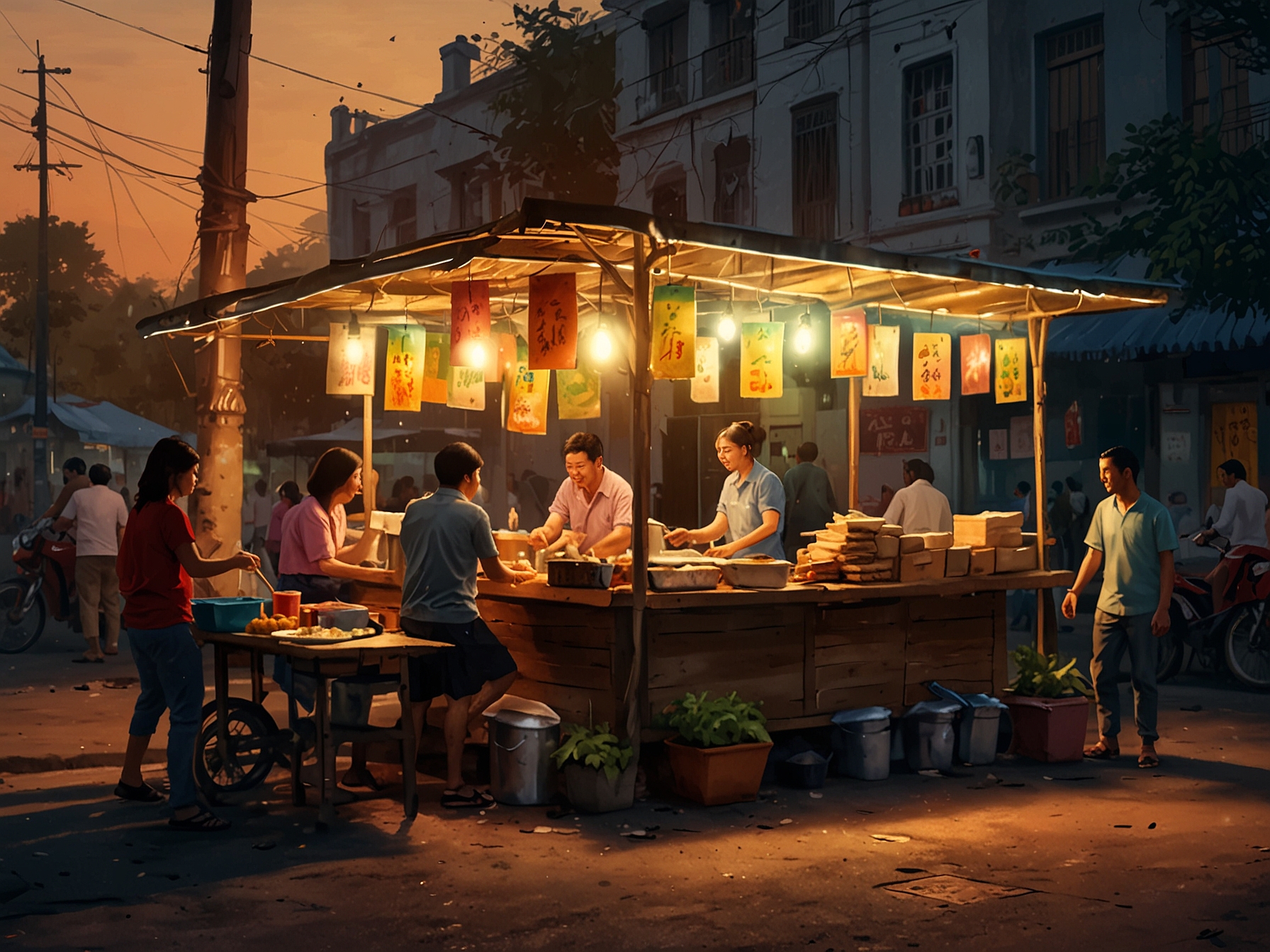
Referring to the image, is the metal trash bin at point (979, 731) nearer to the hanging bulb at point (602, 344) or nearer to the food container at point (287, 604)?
the hanging bulb at point (602, 344)

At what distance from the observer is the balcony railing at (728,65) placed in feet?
A: 82.3

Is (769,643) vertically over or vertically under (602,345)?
under

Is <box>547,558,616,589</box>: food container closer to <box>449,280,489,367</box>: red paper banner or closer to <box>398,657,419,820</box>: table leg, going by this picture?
<box>398,657,419,820</box>: table leg

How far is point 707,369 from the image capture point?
11.5 meters

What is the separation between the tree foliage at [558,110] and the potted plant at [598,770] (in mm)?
18559

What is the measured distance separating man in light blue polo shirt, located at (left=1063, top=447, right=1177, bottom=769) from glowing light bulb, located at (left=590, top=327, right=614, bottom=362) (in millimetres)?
3805

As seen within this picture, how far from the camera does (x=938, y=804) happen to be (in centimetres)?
801

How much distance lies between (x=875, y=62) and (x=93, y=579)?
49.8 ft

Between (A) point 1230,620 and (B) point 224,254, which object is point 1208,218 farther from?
(B) point 224,254

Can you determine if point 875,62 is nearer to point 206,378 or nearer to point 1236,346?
point 1236,346

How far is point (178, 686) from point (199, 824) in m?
0.78

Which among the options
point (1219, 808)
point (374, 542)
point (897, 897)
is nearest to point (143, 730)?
point (374, 542)

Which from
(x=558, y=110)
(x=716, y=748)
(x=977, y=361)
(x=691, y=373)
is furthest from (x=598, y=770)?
(x=558, y=110)

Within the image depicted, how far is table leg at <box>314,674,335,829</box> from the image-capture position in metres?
7.36
